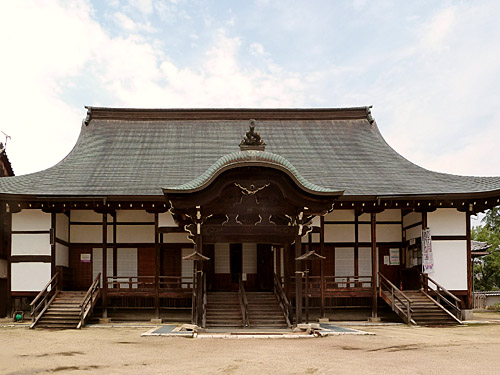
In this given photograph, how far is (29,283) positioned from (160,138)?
8.23 meters

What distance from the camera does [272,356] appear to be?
11.4 m

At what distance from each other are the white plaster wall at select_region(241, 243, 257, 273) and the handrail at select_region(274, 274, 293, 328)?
2.46m

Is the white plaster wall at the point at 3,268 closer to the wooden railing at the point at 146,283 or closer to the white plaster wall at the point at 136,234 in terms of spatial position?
the wooden railing at the point at 146,283

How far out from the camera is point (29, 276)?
1998 centimetres

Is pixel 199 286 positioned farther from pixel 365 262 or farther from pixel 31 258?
pixel 365 262

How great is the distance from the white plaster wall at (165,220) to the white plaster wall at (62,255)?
11.6 feet

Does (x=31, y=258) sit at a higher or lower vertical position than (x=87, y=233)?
lower

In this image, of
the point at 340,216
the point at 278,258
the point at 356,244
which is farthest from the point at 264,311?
the point at 340,216

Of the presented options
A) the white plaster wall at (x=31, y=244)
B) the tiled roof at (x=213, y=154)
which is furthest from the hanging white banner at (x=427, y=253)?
the white plaster wall at (x=31, y=244)

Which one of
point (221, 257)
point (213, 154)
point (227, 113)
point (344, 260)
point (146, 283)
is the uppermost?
point (227, 113)

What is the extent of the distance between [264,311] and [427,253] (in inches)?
238

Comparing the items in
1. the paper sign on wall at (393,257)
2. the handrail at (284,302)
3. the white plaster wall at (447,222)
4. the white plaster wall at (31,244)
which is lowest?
the handrail at (284,302)

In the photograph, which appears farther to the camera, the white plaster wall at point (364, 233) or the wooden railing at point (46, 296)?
the white plaster wall at point (364, 233)

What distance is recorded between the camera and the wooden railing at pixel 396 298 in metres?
18.8
